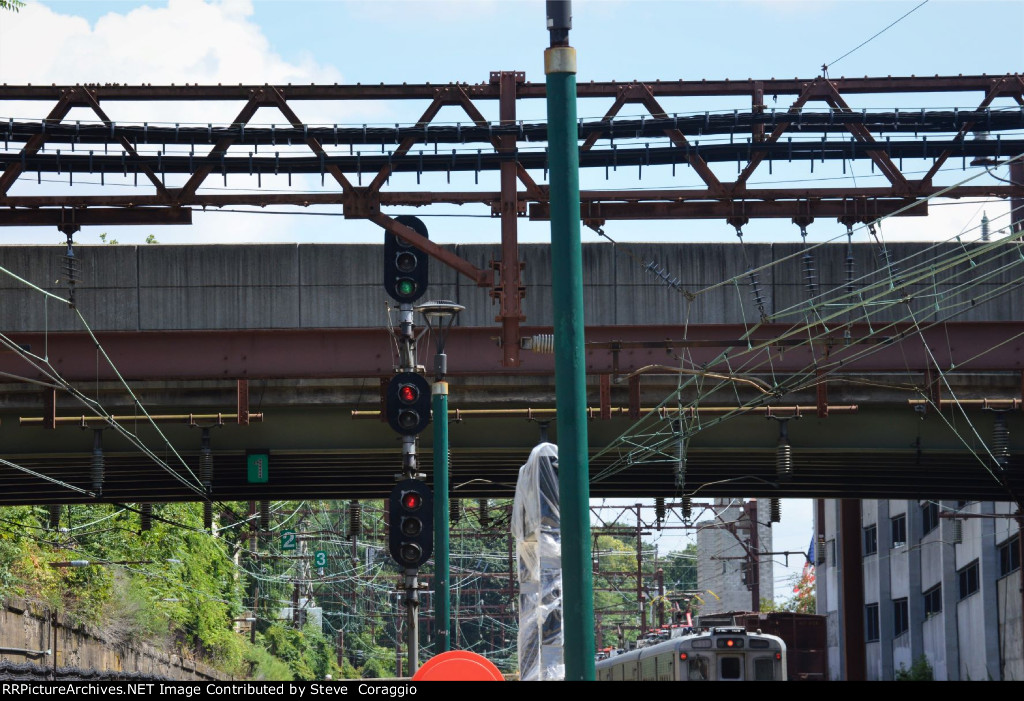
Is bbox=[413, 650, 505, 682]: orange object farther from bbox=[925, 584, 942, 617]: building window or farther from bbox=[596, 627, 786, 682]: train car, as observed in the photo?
bbox=[925, 584, 942, 617]: building window

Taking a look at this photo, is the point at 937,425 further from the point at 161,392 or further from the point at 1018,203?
the point at 161,392

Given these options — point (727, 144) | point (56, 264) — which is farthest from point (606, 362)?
point (56, 264)

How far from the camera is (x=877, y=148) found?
23.0m

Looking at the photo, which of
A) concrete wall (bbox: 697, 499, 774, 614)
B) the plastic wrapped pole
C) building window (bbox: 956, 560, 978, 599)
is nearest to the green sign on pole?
the plastic wrapped pole

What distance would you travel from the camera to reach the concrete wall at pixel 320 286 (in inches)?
966

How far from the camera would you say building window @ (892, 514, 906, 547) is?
5091 cm

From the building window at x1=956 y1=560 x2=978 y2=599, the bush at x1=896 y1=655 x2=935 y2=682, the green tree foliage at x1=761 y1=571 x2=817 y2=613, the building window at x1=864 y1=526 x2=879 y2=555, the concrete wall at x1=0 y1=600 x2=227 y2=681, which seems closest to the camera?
the concrete wall at x1=0 y1=600 x2=227 y2=681

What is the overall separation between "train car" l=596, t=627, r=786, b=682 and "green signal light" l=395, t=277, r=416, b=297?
11.5 meters

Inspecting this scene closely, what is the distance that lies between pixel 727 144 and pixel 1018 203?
6335 millimetres

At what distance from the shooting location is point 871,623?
5500cm

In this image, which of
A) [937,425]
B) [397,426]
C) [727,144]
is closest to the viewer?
[397,426]

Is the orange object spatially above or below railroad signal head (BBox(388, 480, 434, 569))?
below

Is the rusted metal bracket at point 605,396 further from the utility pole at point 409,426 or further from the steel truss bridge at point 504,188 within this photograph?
the utility pole at point 409,426

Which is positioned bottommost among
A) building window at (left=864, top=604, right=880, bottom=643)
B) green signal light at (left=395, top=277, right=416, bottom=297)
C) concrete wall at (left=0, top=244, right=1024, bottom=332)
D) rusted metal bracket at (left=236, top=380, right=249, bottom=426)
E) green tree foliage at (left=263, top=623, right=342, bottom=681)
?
green tree foliage at (left=263, top=623, right=342, bottom=681)
